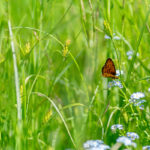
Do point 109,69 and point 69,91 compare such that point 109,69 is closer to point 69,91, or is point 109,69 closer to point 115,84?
point 115,84

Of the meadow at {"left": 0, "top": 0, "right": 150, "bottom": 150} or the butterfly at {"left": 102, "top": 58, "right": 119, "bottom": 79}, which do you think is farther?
the butterfly at {"left": 102, "top": 58, "right": 119, "bottom": 79}

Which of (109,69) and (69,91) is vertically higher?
(109,69)

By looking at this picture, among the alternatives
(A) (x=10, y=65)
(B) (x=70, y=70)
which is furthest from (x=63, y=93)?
(A) (x=10, y=65)

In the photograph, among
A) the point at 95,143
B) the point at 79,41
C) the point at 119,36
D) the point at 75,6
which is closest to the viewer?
the point at 95,143

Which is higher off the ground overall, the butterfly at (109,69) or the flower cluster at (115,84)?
the butterfly at (109,69)

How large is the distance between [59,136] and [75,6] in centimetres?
224

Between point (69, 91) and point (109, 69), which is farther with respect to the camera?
point (69, 91)

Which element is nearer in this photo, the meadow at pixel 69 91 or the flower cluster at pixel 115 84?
the meadow at pixel 69 91

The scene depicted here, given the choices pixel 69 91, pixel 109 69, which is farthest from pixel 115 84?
pixel 69 91

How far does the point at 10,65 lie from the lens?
2.45 metres

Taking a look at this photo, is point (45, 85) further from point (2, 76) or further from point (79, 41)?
point (79, 41)

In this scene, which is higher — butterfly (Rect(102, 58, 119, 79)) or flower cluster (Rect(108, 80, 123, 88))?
butterfly (Rect(102, 58, 119, 79))

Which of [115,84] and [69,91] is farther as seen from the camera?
[69,91]

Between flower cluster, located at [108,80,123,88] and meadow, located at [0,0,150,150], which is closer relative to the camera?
meadow, located at [0,0,150,150]
